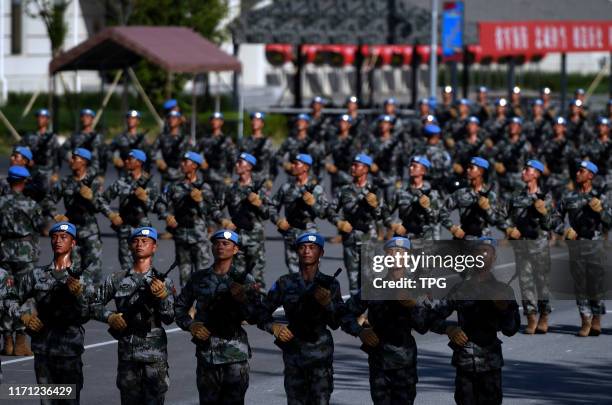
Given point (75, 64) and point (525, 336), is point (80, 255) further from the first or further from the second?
point (75, 64)

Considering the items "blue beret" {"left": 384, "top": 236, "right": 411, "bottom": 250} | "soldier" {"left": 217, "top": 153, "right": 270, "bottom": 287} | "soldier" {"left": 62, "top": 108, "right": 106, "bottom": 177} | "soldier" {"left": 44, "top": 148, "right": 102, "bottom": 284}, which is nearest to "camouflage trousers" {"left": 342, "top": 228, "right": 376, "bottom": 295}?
"soldier" {"left": 217, "top": 153, "right": 270, "bottom": 287}

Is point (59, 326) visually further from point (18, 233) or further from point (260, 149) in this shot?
point (260, 149)

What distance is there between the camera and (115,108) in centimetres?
5078

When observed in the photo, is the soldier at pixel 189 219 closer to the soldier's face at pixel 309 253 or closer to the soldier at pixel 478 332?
the soldier's face at pixel 309 253

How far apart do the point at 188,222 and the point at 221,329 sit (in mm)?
6850

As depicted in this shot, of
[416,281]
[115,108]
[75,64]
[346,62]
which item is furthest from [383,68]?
[416,281]

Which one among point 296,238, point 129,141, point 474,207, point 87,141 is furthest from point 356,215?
point 87,141

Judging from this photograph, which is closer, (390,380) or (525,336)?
(390,380)

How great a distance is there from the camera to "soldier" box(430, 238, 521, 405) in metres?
12.0

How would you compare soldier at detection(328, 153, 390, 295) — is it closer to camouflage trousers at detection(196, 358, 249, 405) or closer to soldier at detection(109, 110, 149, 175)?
camouflage trousers at detection(196, 358, 249, 405)

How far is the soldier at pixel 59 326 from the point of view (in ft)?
39.6

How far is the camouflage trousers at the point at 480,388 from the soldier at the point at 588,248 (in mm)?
5578

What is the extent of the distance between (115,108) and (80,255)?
3230cm

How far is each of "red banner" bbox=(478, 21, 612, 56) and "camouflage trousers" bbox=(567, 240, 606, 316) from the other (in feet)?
71.9
